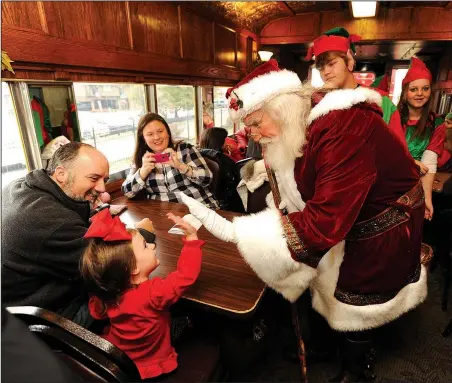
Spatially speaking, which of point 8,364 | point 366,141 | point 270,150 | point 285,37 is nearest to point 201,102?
point 285,37

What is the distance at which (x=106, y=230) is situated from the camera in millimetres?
1132

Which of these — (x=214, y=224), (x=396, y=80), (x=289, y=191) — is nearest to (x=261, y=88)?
(x=289, y=191)

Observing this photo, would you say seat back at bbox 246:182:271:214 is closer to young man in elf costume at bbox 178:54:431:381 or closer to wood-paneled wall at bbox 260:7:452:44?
young man in elf costume at bbox 178:54:431:381

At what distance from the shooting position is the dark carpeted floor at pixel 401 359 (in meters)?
1.90

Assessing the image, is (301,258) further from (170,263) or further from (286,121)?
(170,263)

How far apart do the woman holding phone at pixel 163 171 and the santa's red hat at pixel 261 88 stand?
1.27m

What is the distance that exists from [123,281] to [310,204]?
31.1 inches

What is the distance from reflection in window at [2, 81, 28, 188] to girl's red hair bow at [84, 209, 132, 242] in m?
1.43

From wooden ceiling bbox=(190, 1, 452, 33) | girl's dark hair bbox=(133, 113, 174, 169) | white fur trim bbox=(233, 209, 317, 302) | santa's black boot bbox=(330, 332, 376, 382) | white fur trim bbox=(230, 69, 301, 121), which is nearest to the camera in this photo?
white fur trim bbox=(233, 209, 317, 302)

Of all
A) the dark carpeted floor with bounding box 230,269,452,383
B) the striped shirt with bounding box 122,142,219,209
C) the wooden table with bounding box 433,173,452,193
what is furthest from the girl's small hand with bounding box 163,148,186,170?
the wooden table with bounding box 433,173,452,193

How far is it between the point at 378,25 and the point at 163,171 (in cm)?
555

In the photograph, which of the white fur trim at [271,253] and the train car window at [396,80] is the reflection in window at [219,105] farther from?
the train car window at [396,80]

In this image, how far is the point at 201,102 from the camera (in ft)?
15.9

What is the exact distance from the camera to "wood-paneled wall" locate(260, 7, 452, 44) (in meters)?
5.33
